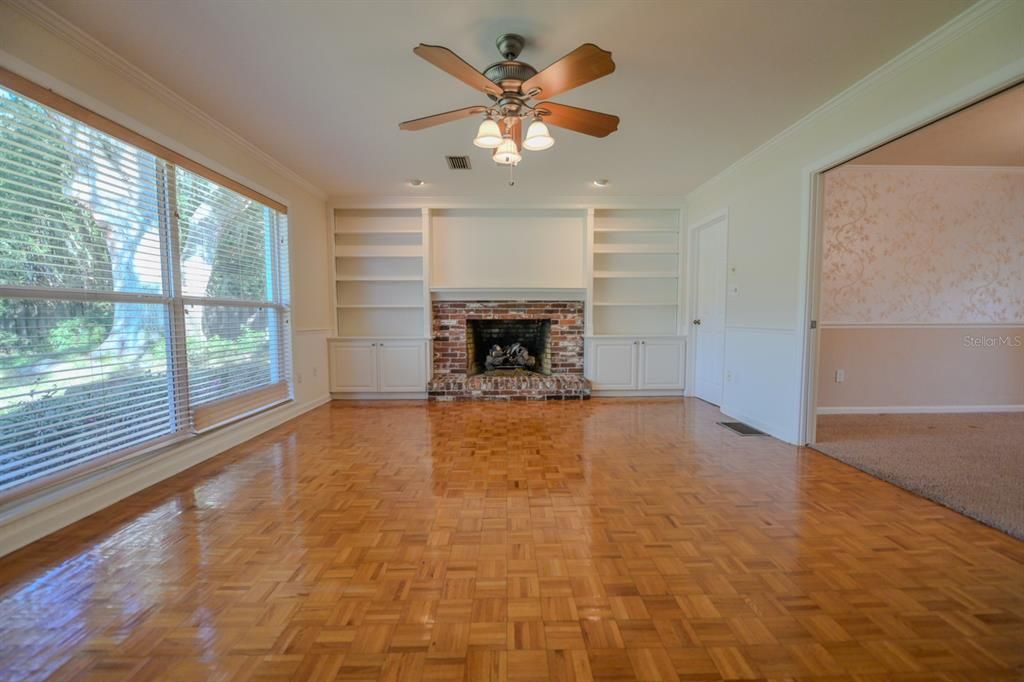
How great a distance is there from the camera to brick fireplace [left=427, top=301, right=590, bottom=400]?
15.1 ft

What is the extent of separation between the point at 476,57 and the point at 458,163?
4.83ft

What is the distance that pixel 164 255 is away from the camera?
2447mm

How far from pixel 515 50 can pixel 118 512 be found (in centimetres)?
307

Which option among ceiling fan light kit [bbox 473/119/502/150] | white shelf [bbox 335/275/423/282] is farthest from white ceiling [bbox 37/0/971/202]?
white shelf [bbox 335/275/423/282]

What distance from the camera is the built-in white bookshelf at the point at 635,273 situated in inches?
189

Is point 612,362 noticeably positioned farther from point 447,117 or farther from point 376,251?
point 447,117

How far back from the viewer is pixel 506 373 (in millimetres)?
5086

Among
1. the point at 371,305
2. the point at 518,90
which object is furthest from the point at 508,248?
the point at 518,90

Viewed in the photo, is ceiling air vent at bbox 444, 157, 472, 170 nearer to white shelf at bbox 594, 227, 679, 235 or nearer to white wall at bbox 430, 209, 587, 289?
white wall at bbox 430, 209, 587, 289

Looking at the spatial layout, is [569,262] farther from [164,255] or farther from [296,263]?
[164,255]

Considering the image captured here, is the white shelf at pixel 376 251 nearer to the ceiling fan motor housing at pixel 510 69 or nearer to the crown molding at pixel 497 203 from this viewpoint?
the crown molding at pixel 497 203

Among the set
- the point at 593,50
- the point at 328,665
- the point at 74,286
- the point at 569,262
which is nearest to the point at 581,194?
the point at 569,262

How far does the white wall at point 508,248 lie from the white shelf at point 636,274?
0.25m
